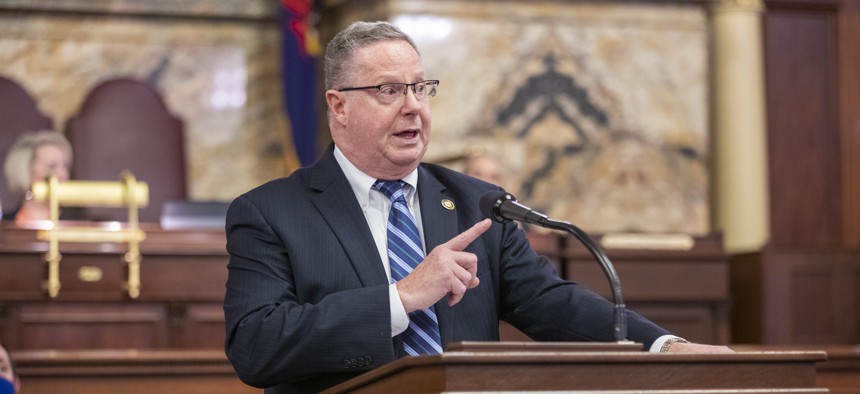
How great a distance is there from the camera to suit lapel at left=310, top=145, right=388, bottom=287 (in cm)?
302

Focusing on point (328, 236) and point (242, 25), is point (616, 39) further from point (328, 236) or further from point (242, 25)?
point (328, 236)

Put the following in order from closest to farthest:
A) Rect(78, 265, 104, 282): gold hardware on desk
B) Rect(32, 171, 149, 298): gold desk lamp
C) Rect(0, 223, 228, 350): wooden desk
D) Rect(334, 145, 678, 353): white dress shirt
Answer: Rect(334, 145, 678, 353): white dress shirt → Rect(0, 223, 228, 350): wooden desk → Rect(32, 171, 149, 298): gold desk lamp → Rect(78, 265, 104, 282): gold hardware on desk

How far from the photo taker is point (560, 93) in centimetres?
936

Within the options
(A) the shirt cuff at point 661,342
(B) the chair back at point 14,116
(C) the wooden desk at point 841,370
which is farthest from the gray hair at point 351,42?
(B) the chair back at point 14,116

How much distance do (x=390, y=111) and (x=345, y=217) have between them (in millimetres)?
262

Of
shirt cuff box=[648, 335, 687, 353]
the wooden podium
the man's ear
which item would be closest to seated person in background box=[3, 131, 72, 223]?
the man's ear

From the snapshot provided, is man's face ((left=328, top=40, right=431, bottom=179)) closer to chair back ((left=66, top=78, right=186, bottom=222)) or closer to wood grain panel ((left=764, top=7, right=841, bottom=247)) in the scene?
chair back ((left=66, top=78, right=186, bottom=222))

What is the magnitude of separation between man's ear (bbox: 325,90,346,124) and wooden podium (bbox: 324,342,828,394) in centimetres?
81

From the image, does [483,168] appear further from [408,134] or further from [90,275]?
[408,134]

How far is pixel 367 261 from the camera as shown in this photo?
3.03 meters

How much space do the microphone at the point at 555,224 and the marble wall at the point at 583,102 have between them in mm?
6182

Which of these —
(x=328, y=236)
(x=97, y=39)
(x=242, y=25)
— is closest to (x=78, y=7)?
(x=97, y=39)

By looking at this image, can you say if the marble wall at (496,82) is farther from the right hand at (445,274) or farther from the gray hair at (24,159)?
the right hand at (445,274)

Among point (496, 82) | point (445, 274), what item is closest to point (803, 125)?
point (496, 82)
